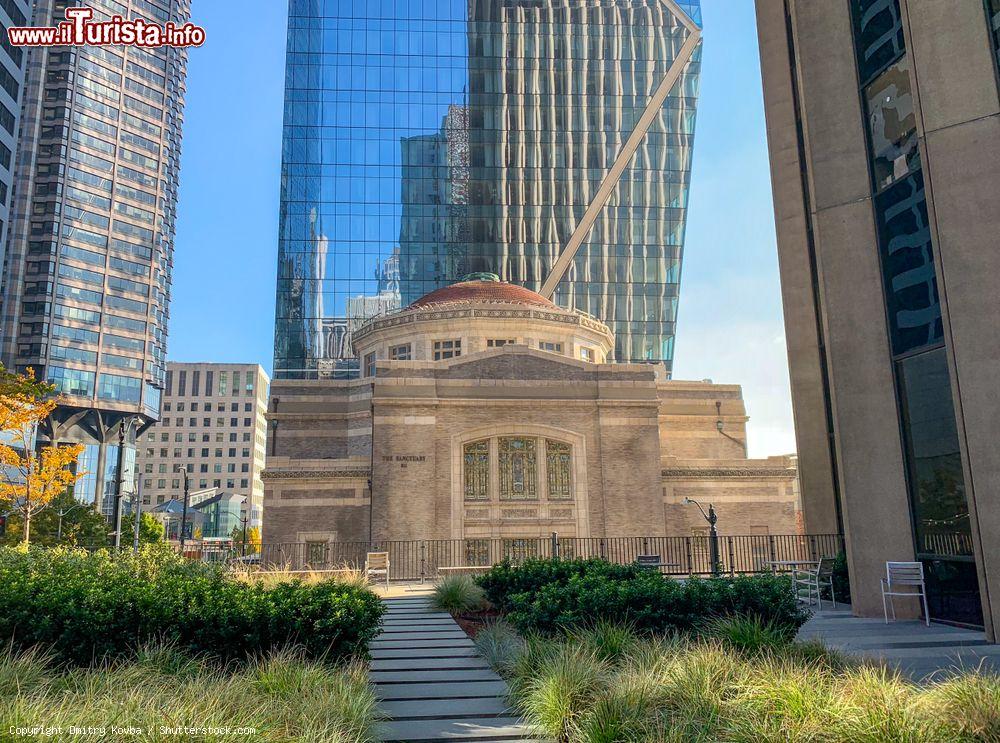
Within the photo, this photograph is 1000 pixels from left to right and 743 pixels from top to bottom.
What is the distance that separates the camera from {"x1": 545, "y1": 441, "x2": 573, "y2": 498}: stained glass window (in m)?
32.1

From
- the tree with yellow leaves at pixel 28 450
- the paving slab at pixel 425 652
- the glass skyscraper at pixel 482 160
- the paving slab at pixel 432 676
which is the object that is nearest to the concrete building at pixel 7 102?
the glass skyscraper at pixel 482 160

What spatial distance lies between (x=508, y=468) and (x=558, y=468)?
2.14m

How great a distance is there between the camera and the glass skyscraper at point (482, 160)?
7769 cm

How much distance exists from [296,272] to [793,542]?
60.5 metres

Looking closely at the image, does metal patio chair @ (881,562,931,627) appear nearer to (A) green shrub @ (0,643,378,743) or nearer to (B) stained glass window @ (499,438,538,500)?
(A) green shrub @ (0,643,378,743)

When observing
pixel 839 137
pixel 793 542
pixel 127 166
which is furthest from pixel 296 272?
pixel 839 137

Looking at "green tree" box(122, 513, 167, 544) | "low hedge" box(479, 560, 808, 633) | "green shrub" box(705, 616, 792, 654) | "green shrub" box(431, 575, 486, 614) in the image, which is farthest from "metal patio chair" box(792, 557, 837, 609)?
"green tree" box(122, 513, 167, 544)

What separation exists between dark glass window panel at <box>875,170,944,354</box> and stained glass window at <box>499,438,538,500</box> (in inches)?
767

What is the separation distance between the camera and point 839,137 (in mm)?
15578

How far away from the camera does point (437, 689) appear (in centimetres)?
938

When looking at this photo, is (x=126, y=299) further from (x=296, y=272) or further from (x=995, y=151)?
(x=995, y=151)

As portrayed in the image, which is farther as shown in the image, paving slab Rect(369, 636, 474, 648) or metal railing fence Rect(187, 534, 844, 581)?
metal railing fence Rect(187, 534, 844, 581)

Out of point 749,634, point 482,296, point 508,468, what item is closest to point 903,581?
point 749,634

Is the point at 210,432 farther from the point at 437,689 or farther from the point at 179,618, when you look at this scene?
the point at 437,689
